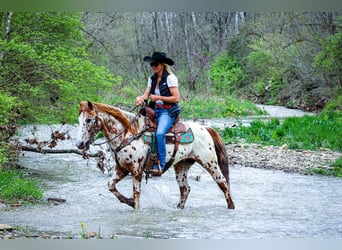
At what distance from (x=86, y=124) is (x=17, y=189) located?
1232 mm

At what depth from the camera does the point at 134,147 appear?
5180 millimetres

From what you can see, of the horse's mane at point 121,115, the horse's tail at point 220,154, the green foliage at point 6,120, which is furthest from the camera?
the green foliage at point 6,120

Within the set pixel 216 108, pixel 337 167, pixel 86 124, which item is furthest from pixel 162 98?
pixel 216 108

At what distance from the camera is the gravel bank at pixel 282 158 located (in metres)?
7.01

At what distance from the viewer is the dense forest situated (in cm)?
644

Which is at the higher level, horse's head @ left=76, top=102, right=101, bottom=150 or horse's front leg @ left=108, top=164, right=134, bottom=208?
horse's head @ left=76, top=102, right=101, bottom=150

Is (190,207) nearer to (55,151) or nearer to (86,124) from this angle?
(86,124)

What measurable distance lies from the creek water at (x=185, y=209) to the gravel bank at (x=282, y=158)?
238mm

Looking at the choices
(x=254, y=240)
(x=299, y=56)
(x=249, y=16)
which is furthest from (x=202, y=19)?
(x=254, y=240)

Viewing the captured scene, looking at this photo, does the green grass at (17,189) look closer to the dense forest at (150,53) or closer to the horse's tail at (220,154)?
the dense forest at (150,53)

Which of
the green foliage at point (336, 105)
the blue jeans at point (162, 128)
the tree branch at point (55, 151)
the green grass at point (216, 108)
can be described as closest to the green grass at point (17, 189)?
the tree branch at point (55, 151)

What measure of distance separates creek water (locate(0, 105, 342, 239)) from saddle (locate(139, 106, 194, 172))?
0.49 metres

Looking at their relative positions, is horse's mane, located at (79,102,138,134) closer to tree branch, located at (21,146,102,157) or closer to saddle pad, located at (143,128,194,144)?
saddle pad, located at (143,128,194,144)

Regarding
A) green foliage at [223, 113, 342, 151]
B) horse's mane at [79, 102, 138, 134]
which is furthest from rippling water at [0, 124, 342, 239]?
green foliage at [223, 113, 342, 151]
